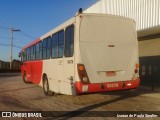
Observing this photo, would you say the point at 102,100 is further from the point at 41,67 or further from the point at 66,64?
the point at 41,67

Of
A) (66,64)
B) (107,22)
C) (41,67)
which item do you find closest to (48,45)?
(41,67)

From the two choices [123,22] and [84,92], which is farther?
[123,22]

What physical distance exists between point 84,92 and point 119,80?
154 cm

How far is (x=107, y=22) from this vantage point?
1094 centimetres

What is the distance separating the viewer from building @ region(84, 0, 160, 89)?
653 inches

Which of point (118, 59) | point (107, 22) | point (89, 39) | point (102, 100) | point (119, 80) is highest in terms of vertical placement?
point (107, 22)

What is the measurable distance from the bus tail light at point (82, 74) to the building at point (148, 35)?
6.66m

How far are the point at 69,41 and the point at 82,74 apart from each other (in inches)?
58.9

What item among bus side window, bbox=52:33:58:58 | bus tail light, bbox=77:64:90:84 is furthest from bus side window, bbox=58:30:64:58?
bus tail light, bbox=77:64:90:84

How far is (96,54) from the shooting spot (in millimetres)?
10625

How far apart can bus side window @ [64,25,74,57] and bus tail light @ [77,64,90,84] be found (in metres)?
0.73

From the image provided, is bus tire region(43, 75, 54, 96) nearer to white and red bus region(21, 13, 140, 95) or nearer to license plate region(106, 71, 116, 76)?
white and red bus region(21, 13, 140, 95)

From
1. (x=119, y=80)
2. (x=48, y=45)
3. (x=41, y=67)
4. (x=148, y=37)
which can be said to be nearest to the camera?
(x=119, y=80)

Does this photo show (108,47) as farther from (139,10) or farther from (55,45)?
(139,10)
